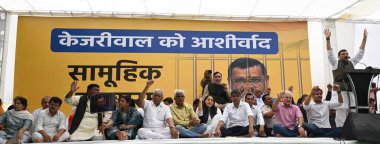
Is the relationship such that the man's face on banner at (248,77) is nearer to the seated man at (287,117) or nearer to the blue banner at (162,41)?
the blue banner at (162,41)

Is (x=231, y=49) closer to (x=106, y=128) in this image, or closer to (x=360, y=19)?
(x=360, y=19)

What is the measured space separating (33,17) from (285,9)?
426 cm

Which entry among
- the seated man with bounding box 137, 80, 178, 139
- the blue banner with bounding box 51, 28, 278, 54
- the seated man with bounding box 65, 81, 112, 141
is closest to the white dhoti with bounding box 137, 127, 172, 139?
the seated man with bounding box 137, 80, 178, 139

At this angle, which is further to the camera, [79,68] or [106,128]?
[79,68]

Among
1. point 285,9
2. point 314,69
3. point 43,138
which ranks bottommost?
point 43,138

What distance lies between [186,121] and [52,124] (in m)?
1.58

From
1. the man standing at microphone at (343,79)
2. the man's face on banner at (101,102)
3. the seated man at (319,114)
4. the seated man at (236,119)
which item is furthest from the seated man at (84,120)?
the man standing at microphone at (343,79)

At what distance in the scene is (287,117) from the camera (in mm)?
4793

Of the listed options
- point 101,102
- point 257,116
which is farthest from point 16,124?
point 257,116

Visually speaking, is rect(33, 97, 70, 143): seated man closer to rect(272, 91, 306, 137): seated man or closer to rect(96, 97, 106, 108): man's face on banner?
rect(96, 97, 106, 108): man's face on banner

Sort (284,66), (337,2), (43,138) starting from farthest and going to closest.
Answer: (284,66)
(337,2)
(43,138)

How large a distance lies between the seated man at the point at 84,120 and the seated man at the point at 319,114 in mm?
2445

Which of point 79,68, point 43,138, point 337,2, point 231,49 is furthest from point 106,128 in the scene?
point 337,2

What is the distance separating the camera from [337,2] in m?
6.52
